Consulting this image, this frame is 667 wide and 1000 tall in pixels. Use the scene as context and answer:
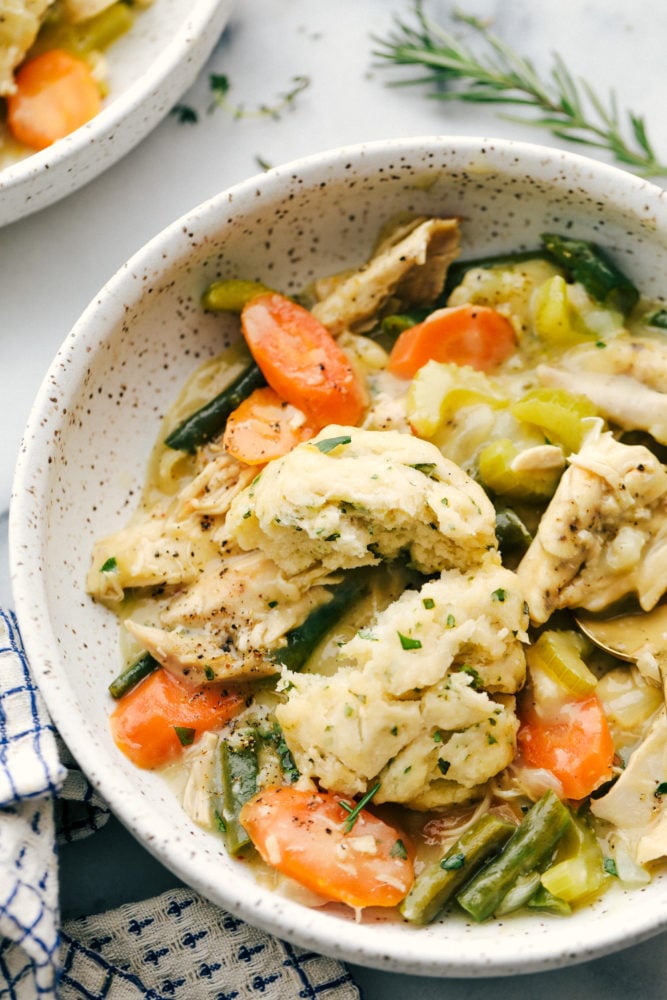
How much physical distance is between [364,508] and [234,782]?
90 cm

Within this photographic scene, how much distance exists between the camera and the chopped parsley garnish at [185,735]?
341 centimetres

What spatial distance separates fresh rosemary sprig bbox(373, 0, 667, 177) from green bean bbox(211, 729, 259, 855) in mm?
2323

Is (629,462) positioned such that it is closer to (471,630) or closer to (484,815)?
(471,630)

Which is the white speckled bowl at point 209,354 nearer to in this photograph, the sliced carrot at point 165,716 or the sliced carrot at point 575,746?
the sliced carrot at point 165,716

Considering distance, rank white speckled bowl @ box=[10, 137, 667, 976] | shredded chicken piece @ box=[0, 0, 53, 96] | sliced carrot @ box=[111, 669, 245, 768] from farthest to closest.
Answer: shredded chicken piece @ box=[0, 0, 53, 96] → sliced carrot @ box=[111, 669, 245, 768] → white speckled bowl @ box=[10, 137, 667, 976]

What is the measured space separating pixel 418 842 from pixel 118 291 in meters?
1.84

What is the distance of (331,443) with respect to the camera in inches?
131

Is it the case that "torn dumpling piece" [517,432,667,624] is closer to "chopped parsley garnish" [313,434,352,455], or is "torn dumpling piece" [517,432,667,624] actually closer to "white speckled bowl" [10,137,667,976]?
"chopped parsley garnish" [313,434,352,455]

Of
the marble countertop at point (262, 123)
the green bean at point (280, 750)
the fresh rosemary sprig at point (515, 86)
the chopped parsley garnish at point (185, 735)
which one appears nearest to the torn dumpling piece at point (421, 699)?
the green bean at point (280, 750)

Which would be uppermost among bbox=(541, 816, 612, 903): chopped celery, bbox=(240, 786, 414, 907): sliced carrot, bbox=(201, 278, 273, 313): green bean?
bbox=(201, 278, 273, 313): green bean

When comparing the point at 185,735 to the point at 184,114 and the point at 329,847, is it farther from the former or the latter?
the point at 184,114

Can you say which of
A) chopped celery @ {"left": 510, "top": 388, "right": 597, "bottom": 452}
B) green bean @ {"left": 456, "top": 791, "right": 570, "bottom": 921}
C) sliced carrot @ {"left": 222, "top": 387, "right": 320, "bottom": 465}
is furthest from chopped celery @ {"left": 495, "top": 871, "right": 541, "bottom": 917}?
sliced carrot @ {"left": 222, "top": 387, "right": 320, "bottom": 465}

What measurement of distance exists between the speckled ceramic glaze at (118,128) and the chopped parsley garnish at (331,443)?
4.12ft

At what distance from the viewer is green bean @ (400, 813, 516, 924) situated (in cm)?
319
